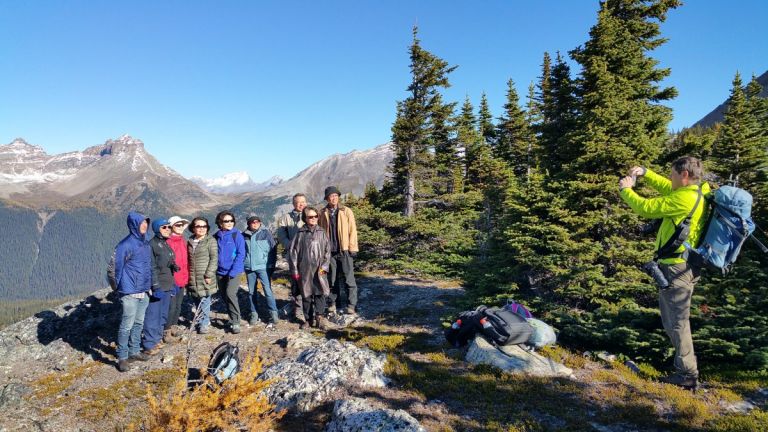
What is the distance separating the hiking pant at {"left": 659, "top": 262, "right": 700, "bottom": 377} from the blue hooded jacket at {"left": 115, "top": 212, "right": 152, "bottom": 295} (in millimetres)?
8962

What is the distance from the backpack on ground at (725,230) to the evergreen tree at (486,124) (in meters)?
37.4

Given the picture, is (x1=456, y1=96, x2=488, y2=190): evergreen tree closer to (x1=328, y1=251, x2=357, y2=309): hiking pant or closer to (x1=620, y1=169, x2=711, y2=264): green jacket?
(x1=328, y1=251, x2=357, y2=309): hiking pant

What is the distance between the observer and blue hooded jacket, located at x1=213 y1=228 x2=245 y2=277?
9.05 metres

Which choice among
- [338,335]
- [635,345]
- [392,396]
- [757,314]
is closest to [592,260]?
[635,345]

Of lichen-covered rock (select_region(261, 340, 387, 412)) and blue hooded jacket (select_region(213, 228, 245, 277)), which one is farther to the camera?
blue hooded jacket (select_region(213, 228, 245, 277))

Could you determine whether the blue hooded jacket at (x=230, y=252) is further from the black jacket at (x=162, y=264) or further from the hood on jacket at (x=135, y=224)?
the hood on jacket at (x=135, y=224)

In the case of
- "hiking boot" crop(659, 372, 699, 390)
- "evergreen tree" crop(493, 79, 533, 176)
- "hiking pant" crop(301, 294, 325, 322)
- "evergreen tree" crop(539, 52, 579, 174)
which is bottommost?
"hiking boot" crop(659, 372, 699, 390)

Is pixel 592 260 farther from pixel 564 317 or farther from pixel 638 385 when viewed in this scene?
pixel 638 385

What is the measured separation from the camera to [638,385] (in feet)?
18.8

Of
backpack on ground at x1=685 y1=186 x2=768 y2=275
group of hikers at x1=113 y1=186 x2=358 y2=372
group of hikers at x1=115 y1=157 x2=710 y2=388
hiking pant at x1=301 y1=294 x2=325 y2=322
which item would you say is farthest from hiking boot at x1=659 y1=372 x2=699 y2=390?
hiking pant at x1=301 y1=294 x2=325 y2=322

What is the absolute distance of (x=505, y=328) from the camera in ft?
22.2

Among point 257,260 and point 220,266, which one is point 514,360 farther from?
point 220,266

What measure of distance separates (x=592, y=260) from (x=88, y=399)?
33.7 ft

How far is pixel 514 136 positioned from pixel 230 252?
3348cm
